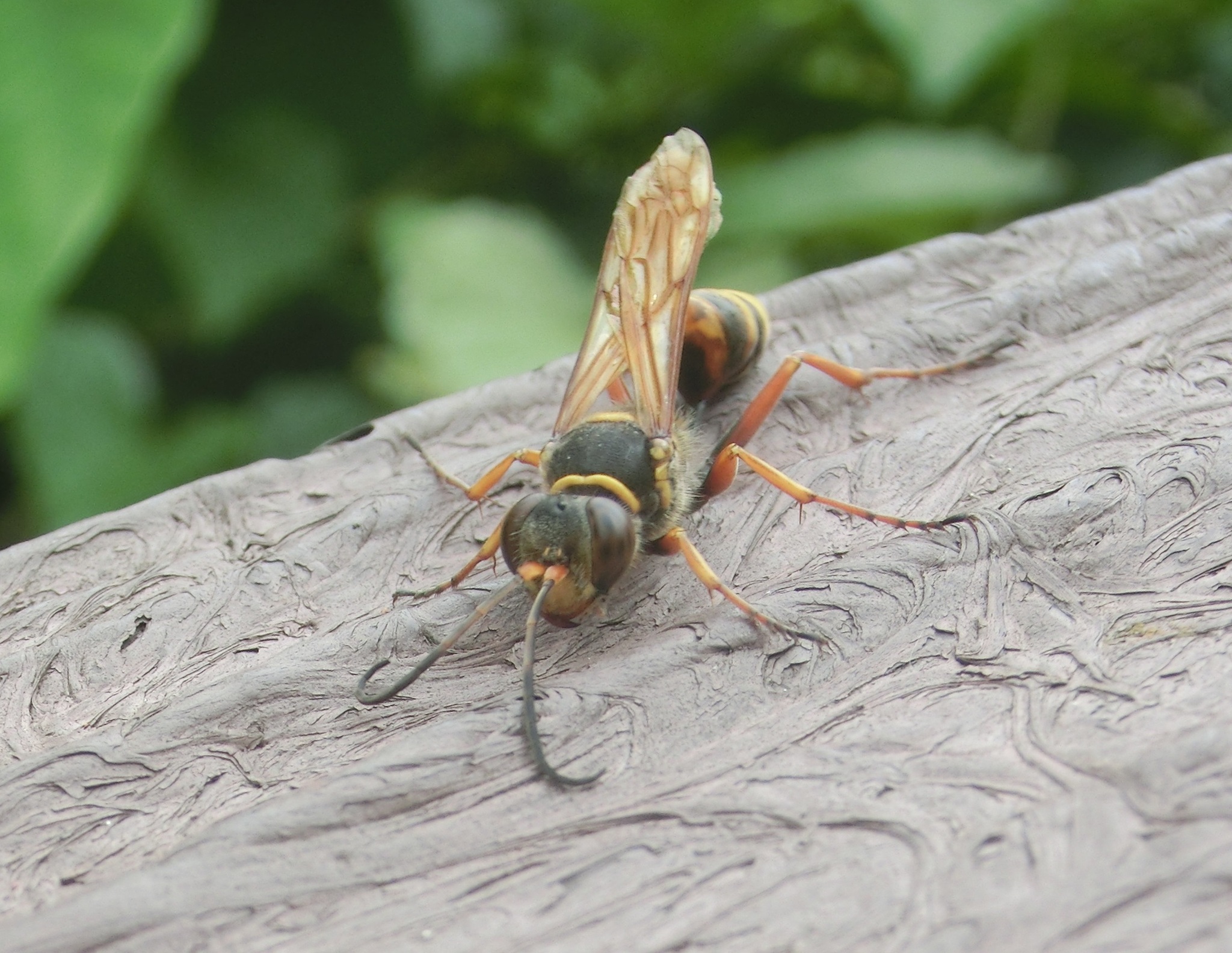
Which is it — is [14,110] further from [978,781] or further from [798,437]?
[978,781]

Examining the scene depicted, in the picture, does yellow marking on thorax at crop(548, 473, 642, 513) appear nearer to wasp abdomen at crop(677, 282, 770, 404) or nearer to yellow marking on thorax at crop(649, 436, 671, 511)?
yellow marking on thorax at crop(649, 436, 671, 511)

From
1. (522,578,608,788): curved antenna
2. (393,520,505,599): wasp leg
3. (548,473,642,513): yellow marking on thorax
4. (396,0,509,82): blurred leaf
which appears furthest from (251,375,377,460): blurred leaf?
(522,578,608,788): curved antenna

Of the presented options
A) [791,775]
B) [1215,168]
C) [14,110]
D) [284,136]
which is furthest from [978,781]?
[284,136]

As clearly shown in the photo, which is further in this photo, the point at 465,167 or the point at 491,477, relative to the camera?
the point at 465,167

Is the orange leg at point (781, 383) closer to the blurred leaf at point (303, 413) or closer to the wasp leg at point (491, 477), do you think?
the wasp leg at point (491, 477)

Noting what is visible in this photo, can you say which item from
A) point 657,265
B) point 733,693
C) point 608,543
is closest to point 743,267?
point 657,265

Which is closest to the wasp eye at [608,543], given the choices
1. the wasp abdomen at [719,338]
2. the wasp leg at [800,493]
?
the wasp leg at [800,493]

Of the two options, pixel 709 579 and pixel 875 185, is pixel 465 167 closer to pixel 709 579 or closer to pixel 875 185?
pixel 875 185
